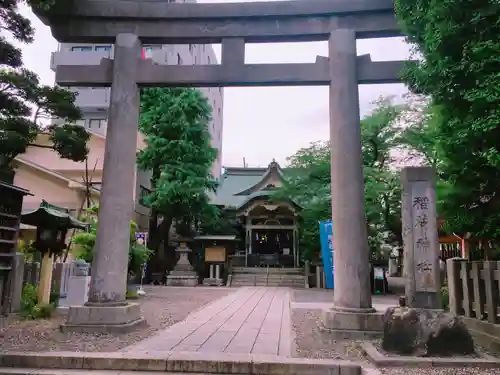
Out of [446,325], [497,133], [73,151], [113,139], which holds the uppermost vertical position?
[73,151]

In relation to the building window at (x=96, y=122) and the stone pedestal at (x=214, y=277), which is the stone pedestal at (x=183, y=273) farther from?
the building window at (x=96, y=122)

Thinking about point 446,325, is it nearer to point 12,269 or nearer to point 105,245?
point 105,245

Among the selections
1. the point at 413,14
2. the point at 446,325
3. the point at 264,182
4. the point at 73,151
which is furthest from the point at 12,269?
the point at 264,182

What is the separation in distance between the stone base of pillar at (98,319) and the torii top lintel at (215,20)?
561cm

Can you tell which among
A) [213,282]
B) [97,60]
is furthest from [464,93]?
[97,60]

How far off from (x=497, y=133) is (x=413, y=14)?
2.52 m

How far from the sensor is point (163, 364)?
5410mm

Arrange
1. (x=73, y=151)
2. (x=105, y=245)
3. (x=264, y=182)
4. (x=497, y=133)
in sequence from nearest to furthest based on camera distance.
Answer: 1. (x=497, y=133)
2. (x=105, y=245)
3. (x=73, y=151)
4. (x=264, y=182)

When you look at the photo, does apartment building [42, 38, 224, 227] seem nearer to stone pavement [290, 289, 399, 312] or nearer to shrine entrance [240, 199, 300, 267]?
shrine entrance [240, 199, 300, 267]

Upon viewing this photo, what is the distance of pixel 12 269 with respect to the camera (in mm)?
8797

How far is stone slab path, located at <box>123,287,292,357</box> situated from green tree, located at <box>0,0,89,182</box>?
6.62 metres

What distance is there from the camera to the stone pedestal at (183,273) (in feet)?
75.5

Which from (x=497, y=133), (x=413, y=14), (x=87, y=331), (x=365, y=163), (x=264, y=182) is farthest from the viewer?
(x=264, y=182)

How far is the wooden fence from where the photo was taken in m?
6.32
